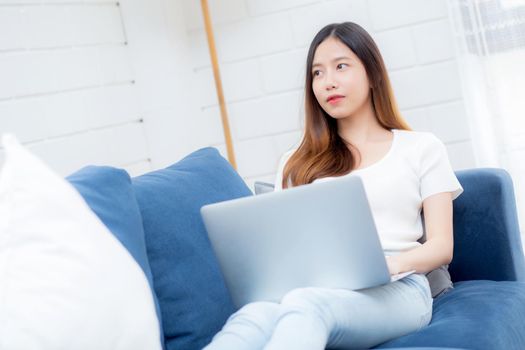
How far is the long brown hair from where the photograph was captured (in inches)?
85.2

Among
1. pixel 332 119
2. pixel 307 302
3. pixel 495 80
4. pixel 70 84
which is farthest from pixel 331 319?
pixel 495 80

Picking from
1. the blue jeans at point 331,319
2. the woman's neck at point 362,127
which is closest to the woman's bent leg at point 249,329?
the blue jeans at point 331,319

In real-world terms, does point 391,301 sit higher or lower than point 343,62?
lower

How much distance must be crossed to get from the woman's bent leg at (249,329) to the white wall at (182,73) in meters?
1.07

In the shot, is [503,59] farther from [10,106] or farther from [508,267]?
[10,106]

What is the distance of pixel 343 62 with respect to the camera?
2.19 metres

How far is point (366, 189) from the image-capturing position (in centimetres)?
204

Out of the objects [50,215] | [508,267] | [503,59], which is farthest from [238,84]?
[50,215]

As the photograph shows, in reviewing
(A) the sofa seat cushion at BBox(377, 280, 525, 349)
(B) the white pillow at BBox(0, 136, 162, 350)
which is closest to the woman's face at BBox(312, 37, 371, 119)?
(A) the sofa seat cushion at BBox(377, 280, 525, 349)

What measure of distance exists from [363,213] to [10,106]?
1.19m

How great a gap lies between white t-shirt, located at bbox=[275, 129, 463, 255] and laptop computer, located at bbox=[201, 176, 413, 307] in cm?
31

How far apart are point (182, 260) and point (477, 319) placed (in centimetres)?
62

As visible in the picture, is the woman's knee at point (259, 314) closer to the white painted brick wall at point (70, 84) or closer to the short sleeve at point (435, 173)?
the short sleeve at point (435, 173)

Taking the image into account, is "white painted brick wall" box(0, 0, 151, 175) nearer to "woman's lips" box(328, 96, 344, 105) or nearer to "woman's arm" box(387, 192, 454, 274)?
"woman's lips" box(328, 96, 344, 105)
